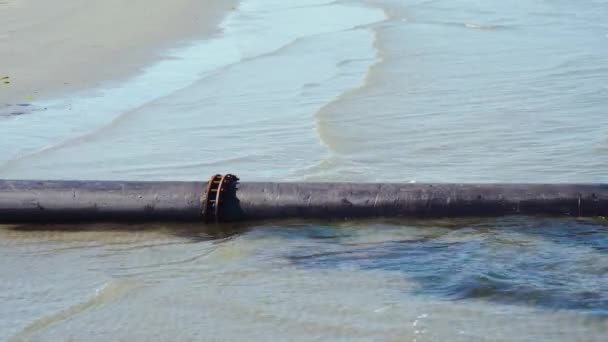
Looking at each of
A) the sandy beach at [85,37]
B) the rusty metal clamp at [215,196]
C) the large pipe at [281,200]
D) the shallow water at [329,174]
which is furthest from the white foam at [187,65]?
the rusty metal clamp at [215,196]

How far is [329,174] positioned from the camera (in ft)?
22.1

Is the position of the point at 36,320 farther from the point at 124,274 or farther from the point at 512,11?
the point at 512,11

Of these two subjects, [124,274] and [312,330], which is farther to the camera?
[124,274]

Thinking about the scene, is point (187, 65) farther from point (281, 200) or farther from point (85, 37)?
point (281, 200)

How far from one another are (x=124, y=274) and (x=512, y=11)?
14130 millimetres

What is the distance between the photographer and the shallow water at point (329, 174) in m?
4.24

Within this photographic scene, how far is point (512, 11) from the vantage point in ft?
58.6

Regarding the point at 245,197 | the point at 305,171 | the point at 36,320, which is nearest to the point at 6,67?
the point at 305,171

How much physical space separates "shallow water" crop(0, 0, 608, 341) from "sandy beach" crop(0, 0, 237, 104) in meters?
0.69

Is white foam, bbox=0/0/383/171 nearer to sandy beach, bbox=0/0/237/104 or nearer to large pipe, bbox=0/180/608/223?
sandy beach, bbox=0/0/237/104

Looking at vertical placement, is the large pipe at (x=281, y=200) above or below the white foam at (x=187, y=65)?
below

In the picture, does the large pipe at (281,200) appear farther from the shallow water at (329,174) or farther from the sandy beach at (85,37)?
the sandy beach at (85,37)

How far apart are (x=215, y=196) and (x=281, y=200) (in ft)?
1.12

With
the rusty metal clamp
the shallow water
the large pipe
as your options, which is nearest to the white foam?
the shallow water
